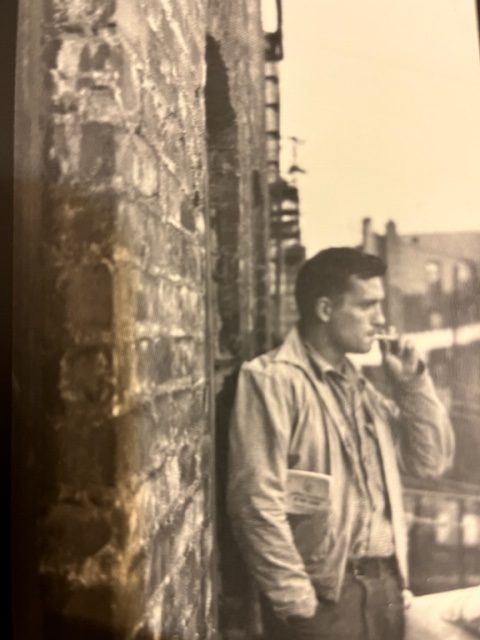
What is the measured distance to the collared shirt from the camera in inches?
36.9

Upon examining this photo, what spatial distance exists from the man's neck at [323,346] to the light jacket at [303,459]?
0.02 meters

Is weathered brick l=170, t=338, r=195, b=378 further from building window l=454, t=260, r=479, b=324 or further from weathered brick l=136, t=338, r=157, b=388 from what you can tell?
building window l=454, t=260, r=479, b=324

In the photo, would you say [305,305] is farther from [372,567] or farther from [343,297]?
[372,567]

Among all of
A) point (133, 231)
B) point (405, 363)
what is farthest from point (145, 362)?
point (405, 363)

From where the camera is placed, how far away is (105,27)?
83 centimetres

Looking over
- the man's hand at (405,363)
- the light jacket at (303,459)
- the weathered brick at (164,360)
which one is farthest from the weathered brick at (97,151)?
the man's hand at (405,363)

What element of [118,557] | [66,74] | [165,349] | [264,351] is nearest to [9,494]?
[118,557]

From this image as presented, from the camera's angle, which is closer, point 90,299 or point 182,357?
point 90,299

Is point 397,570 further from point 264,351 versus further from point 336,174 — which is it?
point 336,174

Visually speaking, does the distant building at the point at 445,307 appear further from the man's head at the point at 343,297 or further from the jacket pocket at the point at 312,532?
the jacket pocket at the point at 312,532

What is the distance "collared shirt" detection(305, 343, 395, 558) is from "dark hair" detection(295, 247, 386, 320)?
0.11 metres

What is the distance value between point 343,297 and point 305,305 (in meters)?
0.06

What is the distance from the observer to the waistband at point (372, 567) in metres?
0.93

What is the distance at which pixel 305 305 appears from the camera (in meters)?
0.96
